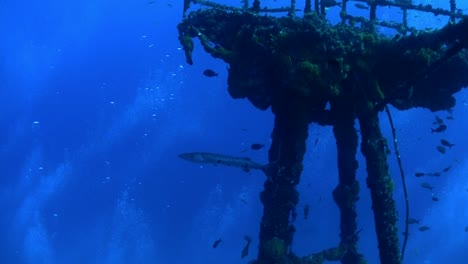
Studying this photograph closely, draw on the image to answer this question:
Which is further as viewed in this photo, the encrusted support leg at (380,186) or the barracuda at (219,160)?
the barracuda at (219,160)

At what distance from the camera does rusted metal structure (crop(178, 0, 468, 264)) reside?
30.0 ft

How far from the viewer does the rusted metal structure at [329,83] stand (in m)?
9.16

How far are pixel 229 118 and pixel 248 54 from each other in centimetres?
7872

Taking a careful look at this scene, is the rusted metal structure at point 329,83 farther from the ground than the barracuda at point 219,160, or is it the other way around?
the rusted metal structure at point 329,83

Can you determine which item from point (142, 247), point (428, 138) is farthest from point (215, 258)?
point (428, 138)

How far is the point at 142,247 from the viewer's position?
240 feet

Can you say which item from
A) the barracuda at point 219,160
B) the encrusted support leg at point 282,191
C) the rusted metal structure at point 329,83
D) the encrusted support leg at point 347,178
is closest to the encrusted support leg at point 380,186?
the rusted metal structure at point 329,83

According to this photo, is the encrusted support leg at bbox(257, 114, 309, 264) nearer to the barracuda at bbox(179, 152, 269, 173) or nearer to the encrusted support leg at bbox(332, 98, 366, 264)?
the barracuda at bbox(179, 152, 269, 173)

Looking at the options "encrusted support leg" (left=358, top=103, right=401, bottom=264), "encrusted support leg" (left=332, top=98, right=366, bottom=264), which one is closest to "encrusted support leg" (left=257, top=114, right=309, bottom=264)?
"encrusted support leg" (left=332, top=98, right=366, bottom=264)

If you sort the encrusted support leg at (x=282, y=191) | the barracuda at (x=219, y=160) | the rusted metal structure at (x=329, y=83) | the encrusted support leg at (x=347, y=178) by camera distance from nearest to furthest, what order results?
the rusted metal structure at (x=329, y=83)
the encrusted support leg at (x=282, y=191)
the barracuda at (x=219, y=160)
the encrusted support leg at (x=347, y=178)

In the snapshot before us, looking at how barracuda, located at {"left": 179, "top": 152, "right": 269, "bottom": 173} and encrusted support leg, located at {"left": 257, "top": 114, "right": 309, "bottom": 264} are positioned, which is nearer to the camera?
encrusted support leg, located at {"left": 257, "top": 114, "right": 309, "bottom": 264}

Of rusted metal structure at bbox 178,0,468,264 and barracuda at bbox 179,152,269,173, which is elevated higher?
rusted metal structure at bbox 178,0,468,264

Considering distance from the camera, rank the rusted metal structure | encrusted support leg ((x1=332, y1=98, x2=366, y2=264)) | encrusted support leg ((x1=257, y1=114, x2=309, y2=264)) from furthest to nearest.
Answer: encrusted support leg ((x1=332, y1=98, x2=366, y2=264)) < encrusted support leg ((x1=257, y1=114, x2=309, y2=264)) < the rusted metal structure

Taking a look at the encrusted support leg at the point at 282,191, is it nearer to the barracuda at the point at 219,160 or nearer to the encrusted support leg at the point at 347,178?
the barracuda at the point at 219,160
